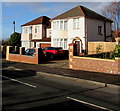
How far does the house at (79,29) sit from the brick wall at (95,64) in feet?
38.0

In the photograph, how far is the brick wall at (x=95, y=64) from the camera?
12070 mm

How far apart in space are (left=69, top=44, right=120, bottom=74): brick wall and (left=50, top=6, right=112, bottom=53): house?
11596 mm

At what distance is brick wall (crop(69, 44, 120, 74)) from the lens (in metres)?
12.1

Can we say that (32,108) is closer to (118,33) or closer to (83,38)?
(83,38)

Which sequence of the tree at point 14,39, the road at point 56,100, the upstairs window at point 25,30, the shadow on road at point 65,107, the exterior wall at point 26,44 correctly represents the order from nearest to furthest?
the shadow on road at point 65,107 → the road at point 56,100 → the exterior wall at point 26,44 → the upstairs window at point 25,30 → the tree at point 14,39

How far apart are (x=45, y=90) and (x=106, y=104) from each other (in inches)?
122

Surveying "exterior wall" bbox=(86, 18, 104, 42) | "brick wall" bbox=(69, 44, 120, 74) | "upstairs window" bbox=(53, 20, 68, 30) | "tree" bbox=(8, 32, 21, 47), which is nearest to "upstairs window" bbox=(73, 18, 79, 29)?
"exterior wall" bbox=(86, 18, 104, 42)

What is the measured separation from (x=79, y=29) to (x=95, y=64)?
14761mm

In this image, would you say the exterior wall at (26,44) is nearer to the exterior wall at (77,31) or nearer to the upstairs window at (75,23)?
the exterior wall at (77,31)

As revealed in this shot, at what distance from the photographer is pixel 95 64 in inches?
523

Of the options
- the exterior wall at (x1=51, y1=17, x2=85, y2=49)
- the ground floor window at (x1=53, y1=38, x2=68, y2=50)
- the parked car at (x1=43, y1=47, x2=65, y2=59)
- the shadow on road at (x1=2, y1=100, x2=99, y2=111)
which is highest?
the exterior wall at (x1=51, y1=17, x2=85, y2=49)

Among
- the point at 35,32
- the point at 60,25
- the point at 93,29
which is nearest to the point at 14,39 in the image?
the point at 35,32

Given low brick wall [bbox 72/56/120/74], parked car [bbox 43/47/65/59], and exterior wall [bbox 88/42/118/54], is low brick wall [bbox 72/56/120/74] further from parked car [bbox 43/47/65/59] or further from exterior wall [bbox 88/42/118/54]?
exterior wall [bbox 88/42/118/54]

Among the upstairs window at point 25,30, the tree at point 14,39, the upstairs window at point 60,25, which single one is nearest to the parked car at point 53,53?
the upstairs window at point 60,25
